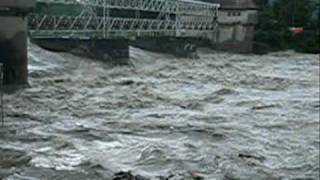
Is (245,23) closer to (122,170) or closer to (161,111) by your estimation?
(161,111)

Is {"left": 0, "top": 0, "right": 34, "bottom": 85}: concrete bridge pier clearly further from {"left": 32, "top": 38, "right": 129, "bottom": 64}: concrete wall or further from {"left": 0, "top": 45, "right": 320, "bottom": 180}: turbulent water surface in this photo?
{"left": 32, "top": 38, "right": 129, "bottom": 64}: concrete wall

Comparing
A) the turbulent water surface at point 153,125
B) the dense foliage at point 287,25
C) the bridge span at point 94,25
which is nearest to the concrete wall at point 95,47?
the bridge span at point 94,25

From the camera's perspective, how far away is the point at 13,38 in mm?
17922

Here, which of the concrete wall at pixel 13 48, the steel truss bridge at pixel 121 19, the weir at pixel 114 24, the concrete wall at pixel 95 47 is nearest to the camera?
the concrete wall at pixel 13 48

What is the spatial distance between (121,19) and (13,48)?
56.2 ft

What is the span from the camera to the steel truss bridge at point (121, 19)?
29719mm

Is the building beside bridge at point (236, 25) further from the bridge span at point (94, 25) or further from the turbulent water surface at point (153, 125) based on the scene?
the turbulent water surface at point (153, 125)

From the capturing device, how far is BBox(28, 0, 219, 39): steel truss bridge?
97.5ft

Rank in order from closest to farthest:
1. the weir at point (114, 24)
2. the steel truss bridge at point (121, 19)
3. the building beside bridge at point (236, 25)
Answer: the weir at point (114, 24)
the steel truss bridge at point (121, 19)
the building beside bridge at point (236, 25)

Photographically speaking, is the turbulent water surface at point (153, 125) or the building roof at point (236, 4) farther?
the building roof at point (236, 4)

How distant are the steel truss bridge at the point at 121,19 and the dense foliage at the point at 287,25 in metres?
5.57

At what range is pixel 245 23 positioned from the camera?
153 ft

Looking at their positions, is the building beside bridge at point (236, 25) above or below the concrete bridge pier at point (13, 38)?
below

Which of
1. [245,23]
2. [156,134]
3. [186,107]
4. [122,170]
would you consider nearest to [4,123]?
[156,134]
